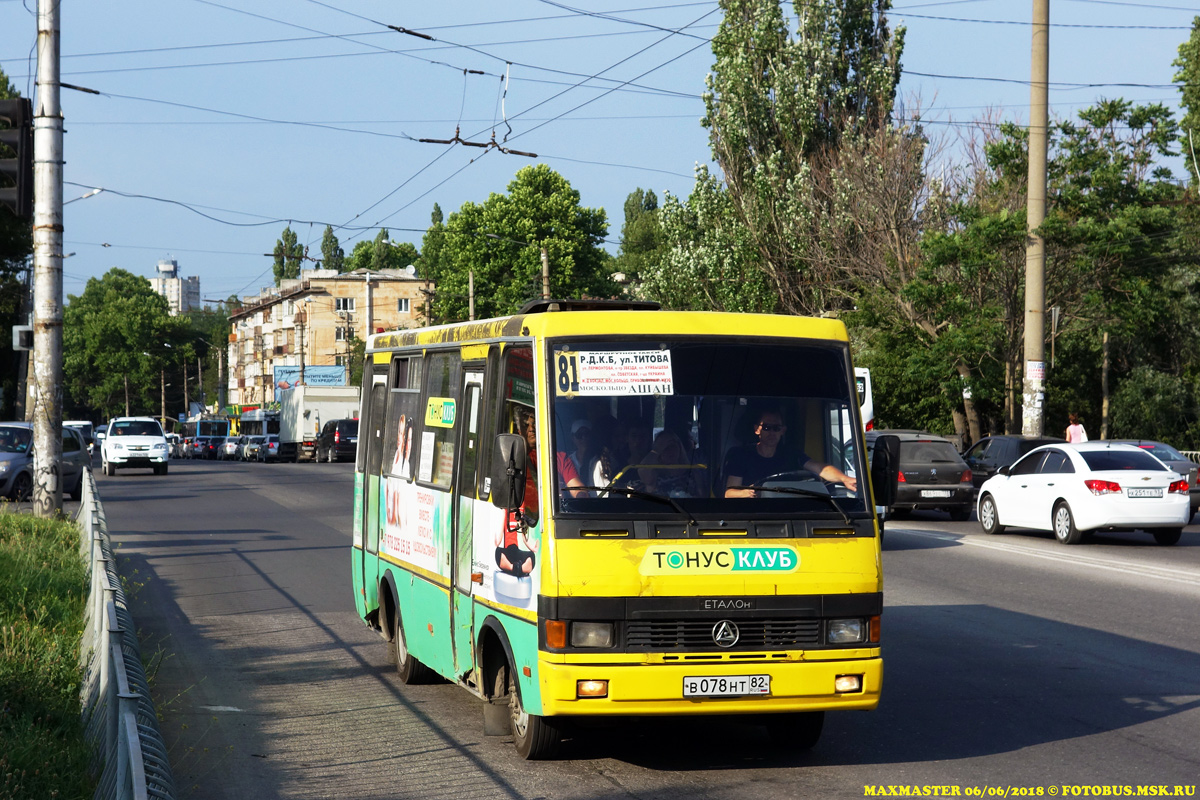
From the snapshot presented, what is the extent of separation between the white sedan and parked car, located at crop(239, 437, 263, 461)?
57.2 metres

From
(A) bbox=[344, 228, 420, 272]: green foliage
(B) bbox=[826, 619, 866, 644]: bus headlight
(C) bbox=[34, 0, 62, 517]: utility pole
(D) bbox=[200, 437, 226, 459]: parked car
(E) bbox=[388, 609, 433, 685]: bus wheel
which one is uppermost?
(A) bbox=[344, 228, 420, 272]: green foliage

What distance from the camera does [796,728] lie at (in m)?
7.23

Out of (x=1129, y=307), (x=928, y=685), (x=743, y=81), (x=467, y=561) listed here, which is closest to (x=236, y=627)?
(x=467, y=561)

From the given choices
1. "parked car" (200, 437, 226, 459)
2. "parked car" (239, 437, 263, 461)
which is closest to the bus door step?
"parked car" (239, 437, 263, 461)

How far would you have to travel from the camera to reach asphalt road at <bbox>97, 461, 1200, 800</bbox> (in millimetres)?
6688

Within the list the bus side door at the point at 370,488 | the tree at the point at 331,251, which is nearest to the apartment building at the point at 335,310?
the tree at the point at 331,251

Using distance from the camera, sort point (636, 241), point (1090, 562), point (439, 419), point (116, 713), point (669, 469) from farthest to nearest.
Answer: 1. point (636, 241)
2. point (1090, 562)
3. point (439, 419)
4. point (669, 469)
5. point (116, 713)

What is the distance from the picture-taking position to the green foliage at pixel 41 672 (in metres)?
6.20

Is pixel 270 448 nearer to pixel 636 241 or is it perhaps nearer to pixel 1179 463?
pixel 636 241

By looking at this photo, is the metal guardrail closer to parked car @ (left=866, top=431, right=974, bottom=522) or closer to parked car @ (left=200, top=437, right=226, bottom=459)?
parked car @ (left=866, top=431, right=974, bottom=522)

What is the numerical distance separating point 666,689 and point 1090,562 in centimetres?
1234

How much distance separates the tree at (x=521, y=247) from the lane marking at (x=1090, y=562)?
4763 centimetres

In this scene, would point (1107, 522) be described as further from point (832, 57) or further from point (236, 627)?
point (832, 57)

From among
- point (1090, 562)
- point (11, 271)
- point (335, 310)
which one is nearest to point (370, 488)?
point (1090, 562)
